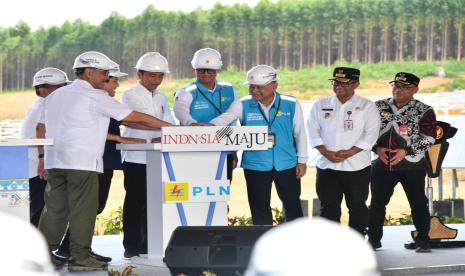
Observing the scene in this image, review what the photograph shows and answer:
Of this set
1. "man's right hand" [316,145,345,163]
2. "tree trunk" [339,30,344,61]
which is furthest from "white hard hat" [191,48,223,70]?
"tree trunk" [339,30,344,61]

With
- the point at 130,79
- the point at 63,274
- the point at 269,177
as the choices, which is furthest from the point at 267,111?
the point at 130,79

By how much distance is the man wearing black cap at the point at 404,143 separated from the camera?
311 inches

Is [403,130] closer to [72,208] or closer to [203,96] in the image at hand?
[203,96]

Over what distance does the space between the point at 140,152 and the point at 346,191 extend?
164 cm

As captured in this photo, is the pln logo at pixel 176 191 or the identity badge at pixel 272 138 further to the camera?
the identity badge at pixel 272 138

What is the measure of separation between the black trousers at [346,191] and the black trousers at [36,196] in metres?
2.05

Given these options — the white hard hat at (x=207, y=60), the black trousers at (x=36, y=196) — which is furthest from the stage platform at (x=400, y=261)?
the white hard hat at (x=207, y=60)

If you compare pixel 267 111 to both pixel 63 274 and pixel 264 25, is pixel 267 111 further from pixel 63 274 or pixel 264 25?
pixel 264 25

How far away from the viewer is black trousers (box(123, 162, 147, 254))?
288 inches

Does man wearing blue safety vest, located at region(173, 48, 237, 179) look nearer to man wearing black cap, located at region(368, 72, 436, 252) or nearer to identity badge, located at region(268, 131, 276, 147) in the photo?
identity badge, located at region(268, 131, 276, 147)

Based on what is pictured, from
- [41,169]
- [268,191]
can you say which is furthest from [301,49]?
[41,169]

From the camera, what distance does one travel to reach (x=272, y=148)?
7578 mm

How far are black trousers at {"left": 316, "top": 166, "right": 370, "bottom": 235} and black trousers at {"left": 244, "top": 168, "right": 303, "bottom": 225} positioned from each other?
0.31 metres

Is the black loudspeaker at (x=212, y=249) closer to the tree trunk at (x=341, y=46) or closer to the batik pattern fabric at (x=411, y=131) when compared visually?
the batik pattern fabric at (x=411, y=131)
